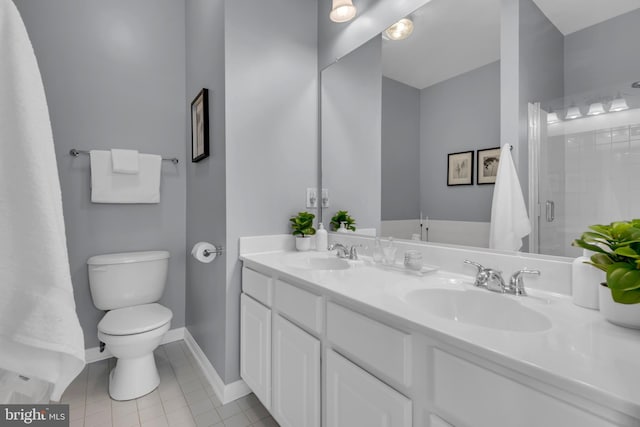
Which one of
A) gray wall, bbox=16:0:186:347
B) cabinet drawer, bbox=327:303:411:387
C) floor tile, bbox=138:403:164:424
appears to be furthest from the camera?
gray wall, bbox=16:0:186:347

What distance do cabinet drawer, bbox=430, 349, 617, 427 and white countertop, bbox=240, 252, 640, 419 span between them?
39 millimetres

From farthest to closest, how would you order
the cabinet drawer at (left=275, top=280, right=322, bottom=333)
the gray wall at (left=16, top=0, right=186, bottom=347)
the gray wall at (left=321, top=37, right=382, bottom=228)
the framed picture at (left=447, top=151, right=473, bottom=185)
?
1. the gray wall at (left=16, top=0, right=186, bottom=347)
2. the gray wall at (left=321, top=37, right=382, bottom=228)
3. the framed picture at (left=447, top=151, right=473, bottom=185)
4. the cabinet drawer at (left=275, top=280, right=322, bottom=333)

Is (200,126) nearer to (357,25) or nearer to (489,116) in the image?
(357,25)

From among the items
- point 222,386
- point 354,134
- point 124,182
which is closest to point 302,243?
point 354,134

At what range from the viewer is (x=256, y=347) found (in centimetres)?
150

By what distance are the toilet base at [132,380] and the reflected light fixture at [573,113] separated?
7.55ft

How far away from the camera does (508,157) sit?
1.08 m

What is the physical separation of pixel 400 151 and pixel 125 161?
1.86m

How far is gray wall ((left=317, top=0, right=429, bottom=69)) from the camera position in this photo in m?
1.47

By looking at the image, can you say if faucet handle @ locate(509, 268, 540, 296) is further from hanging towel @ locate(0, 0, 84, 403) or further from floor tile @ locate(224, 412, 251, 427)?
floor tile @ locate(224, 412, 251, 427)

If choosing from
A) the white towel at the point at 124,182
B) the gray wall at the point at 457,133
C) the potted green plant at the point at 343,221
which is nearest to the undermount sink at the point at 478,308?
A: the gray wall at the point at 457,133

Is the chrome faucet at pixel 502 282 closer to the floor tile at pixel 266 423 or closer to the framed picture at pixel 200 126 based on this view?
the floor tile at pixel 266 423

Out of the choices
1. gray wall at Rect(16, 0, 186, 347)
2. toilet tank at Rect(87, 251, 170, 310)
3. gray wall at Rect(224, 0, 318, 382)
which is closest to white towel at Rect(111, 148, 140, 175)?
gray wall at Rect(16, 0, 186, 347)

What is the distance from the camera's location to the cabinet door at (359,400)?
0.77 m
